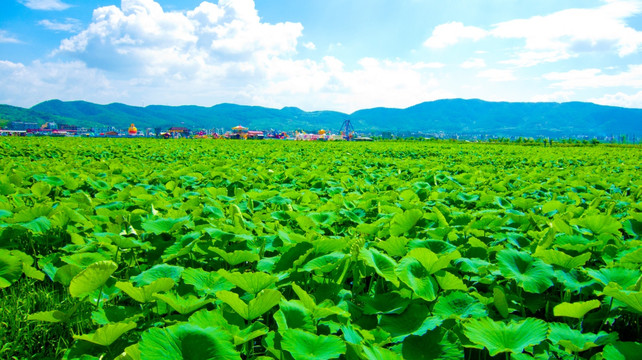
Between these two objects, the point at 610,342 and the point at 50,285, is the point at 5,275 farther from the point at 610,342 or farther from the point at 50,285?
the point at 610,342

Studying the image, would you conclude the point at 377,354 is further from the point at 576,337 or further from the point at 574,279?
the point at 574,279

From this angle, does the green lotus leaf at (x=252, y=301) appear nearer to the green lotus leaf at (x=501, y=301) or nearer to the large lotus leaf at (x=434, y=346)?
the large lotus leaf at (x=434, y=346)

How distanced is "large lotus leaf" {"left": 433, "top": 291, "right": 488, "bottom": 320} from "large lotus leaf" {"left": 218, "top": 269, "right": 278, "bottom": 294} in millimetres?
669

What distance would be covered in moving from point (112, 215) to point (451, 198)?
10.3 ft

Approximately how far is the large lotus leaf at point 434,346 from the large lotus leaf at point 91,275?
1073 millimetres

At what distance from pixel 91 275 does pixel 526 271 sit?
5.92 ft

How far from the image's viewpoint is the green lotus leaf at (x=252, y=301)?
1112 millimetres

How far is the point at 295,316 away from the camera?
1182mm

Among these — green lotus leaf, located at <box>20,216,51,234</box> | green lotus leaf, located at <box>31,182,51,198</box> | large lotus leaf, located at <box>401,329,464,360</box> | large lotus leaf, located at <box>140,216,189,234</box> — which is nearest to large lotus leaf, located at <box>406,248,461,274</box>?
large lotus leaf, located at <box>401,329,464,360</box>

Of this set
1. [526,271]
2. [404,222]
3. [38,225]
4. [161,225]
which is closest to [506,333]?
[526,271]

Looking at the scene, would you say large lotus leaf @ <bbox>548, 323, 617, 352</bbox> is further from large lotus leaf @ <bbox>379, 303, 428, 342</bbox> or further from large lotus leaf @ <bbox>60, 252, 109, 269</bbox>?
large lotus leaf @ <bbox>60, 252, 109, 269</bbox>

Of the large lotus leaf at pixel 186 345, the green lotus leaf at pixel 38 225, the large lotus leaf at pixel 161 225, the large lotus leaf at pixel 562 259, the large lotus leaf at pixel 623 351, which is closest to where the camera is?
the large lotus leaf at pixel 186 345

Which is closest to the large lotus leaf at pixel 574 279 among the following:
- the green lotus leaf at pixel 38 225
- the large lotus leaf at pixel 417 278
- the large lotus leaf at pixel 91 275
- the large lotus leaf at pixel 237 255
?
the large lotus leaf at pixel 417 278

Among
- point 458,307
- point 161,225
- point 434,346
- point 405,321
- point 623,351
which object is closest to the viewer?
point 623,351
